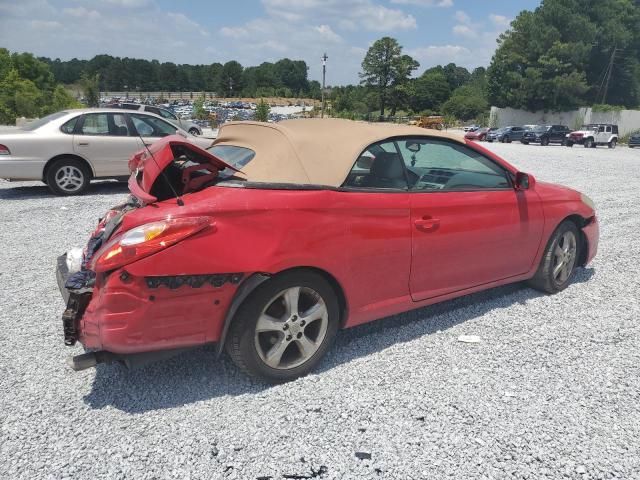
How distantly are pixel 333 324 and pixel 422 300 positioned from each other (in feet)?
2.64

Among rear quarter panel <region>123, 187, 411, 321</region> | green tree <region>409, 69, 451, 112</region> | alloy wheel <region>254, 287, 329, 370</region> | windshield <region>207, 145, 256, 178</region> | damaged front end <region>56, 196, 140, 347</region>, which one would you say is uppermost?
green tree <region>409, 69, 451, 112</region>

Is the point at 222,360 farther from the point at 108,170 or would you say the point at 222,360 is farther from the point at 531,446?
the point at 108,170

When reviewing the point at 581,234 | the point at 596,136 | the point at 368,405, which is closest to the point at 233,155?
the point at 368,405

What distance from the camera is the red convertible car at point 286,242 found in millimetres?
2578

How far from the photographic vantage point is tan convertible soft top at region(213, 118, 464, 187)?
3070 mm

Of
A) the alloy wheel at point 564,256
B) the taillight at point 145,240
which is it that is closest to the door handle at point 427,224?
the taillight at point 145,240

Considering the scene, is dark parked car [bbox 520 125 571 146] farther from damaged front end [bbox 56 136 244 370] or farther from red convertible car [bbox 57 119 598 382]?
damaged front end [bbox 56 136 244 370]

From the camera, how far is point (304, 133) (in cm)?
338

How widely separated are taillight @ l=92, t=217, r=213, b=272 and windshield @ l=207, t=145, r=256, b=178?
0.60 metres

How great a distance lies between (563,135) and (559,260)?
1519 inches

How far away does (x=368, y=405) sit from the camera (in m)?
2.88

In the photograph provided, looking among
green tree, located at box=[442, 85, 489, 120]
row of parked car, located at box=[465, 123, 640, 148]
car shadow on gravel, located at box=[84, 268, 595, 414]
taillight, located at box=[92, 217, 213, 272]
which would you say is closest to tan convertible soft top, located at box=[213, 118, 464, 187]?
taillight, located at box=[92, 217, 213, 272]

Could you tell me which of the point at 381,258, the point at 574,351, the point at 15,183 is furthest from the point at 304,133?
the point at 15,183

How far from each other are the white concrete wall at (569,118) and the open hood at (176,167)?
58.1 meters
